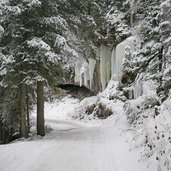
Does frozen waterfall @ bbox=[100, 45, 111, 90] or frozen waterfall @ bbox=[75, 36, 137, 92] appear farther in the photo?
frozen waterfall @ bbox=[100, 45, 111, 90]

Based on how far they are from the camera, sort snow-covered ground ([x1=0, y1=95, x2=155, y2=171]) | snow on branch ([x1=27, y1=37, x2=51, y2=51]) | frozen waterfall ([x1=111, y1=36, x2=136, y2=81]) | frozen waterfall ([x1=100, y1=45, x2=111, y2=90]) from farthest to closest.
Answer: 1. frozen waterfall ([x1=100, y1=45, x2=111, y2=90])
2. frozen waterfall ([x1=111, y1=36, x2=136, y2=81])
3. snow on branch ([x1=27, y1=37, x2=51, y2=51])
4. snow-covered ground ([x1=0, y1=95, x2=155, y2=171])

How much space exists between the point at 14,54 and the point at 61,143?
3.81 metres

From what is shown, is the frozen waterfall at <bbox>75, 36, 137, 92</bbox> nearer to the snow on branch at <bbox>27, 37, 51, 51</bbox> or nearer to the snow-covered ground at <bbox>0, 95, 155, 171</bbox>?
the snow on branch at <bbox>27, 37, 51, 51</bbox>

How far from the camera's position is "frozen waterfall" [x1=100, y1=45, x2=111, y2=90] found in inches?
968

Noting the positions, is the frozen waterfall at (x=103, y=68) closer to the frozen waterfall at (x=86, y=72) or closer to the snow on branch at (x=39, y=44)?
the frozen waterfall at (x=86, y=72)

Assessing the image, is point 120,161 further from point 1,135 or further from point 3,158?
point 1,135

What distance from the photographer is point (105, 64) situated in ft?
80.7

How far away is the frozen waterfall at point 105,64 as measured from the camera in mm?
24578

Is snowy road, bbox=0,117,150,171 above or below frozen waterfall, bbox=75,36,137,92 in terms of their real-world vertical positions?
below

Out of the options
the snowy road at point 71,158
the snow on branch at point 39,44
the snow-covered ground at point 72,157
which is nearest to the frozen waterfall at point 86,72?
the snow on branch at point 39,44

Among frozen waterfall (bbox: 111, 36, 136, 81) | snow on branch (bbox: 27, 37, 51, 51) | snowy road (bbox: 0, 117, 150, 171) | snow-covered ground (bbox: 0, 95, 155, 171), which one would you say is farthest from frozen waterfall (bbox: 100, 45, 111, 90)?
snowy road (bbox: 0, 117, 150, 171)

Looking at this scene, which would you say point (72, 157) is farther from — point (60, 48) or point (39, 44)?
point (60, 48)

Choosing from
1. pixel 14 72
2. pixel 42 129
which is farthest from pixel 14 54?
pixel 42 129

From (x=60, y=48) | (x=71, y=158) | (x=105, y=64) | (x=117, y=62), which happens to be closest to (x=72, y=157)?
(x=71, y=158)
